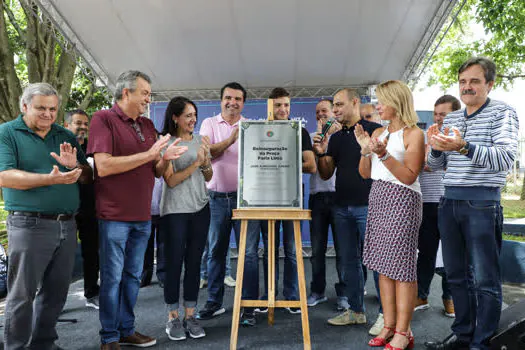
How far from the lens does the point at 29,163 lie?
2.24 metres

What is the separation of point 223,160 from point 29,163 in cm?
146

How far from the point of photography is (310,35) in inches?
180

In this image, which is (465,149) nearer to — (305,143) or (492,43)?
(305,143)

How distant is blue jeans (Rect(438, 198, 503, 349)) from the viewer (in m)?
2.28

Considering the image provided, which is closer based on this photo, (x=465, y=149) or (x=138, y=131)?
(x=465, y=149)

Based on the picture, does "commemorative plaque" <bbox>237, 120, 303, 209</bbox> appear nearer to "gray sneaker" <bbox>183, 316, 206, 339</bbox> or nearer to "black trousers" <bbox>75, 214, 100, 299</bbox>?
"gray sneaker" <bbox>183, 316, 206, 339</bbox>

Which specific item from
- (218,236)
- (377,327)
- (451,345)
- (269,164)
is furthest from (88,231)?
(451,345)

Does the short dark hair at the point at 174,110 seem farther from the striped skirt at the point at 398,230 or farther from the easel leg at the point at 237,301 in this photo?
the striped skirt at the point at 398,230

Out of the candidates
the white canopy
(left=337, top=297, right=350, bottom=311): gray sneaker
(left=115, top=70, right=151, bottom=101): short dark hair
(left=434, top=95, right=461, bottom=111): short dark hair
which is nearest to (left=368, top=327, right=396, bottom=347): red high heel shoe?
(left=337, top=297, right=350, bottom=311): gray sneaker

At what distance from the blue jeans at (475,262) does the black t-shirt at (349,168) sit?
658 mm

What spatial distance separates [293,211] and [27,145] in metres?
1.59

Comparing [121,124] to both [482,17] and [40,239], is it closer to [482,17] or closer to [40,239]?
[40,239]

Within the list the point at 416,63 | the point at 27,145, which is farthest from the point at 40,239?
the point at 416,63

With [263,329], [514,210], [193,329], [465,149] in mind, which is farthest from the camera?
[514,210]
